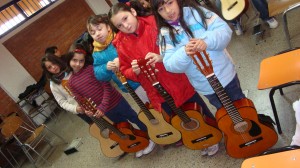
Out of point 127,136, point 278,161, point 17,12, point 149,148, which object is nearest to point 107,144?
point 127,136

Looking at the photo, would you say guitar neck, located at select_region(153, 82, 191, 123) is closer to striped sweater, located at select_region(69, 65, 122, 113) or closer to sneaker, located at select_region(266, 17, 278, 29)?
striped sweater, located at select_region(69, 65, 122, 113)

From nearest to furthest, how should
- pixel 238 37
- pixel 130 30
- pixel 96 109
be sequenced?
1. pixel 130 30
2. pixel 96 109
3. pixel 238 37

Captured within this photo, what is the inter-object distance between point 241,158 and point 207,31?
106 cm

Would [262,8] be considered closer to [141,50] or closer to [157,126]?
[157,126]

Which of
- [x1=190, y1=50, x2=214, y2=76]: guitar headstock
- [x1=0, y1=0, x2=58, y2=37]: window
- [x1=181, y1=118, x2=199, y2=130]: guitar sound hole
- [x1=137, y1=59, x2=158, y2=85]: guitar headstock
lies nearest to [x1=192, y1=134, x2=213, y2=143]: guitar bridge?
[x1=181, y1=118, x2=199, y2=130]: guitar sound hole

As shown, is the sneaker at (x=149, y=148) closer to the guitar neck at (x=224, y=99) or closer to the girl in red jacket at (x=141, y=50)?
the girl in red jacket at (x=141, y=50)

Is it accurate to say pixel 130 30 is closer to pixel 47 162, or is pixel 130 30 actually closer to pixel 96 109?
pixel 96 109

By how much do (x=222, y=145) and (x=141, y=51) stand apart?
43.1 inches

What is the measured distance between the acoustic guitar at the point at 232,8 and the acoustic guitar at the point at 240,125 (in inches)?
70.5

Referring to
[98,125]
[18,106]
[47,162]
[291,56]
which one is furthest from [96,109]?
[18,106]

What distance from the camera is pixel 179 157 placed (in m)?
2.65

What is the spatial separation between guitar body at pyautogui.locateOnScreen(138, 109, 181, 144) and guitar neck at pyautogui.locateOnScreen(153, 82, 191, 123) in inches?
13.7

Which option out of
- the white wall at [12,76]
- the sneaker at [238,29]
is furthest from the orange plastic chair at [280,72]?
the white wall at [12,76]

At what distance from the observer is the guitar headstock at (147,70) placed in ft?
6.53
